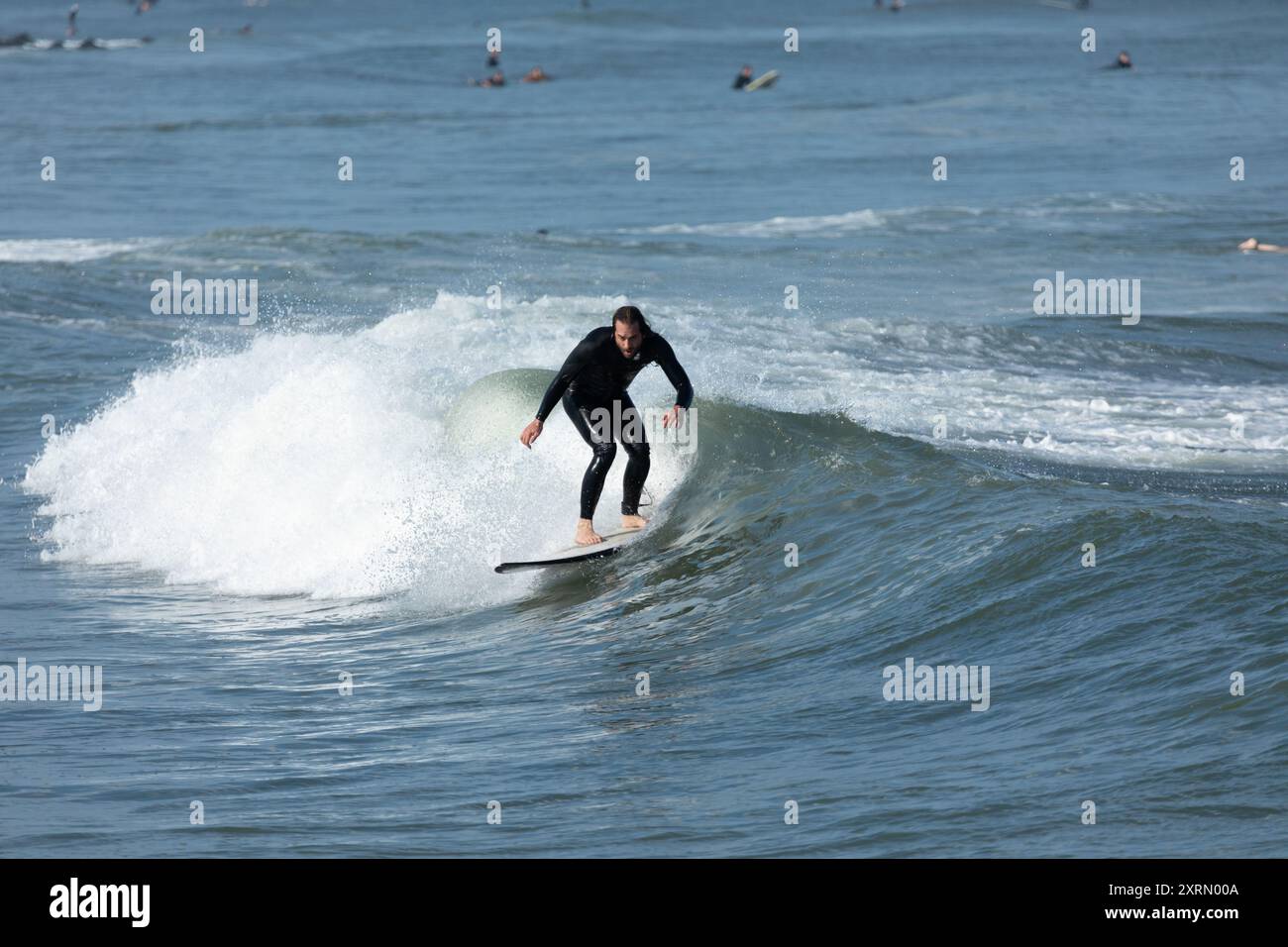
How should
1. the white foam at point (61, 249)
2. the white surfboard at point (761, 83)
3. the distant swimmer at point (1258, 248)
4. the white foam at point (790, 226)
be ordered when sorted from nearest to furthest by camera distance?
1. the distant swimmer at point (1258, 248)
2. the white foam at point (61, 249)
3. the white foam at point (790, 226)
4. the white surfboard at point (761, 83)

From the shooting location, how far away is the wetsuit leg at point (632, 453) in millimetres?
10117

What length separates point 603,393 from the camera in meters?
10.0

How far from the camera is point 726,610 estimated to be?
9.70 meters

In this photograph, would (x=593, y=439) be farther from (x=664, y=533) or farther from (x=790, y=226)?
(x=790, y=226)

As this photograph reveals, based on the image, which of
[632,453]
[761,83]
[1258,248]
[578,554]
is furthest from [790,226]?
[761,83]

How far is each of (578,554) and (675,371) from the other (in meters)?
1.35

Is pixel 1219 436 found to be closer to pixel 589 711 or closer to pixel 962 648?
pixel 962 648

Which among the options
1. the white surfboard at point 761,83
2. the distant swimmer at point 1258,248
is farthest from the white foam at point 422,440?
the white surfboard at point 761,83

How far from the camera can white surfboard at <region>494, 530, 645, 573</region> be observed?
33.3 ft

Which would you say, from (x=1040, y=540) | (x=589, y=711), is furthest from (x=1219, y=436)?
(x=589, y=711)

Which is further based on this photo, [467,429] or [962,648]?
[467,429]

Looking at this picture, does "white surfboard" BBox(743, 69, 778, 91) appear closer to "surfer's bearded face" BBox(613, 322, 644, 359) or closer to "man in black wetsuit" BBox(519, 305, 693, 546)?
"man in black wetsuit" BBox(519, 305, 693, 546)

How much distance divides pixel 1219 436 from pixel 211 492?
8.20 m

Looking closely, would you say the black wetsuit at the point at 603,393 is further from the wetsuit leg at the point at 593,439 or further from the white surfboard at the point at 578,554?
the white surfboard at the point at 578,554
